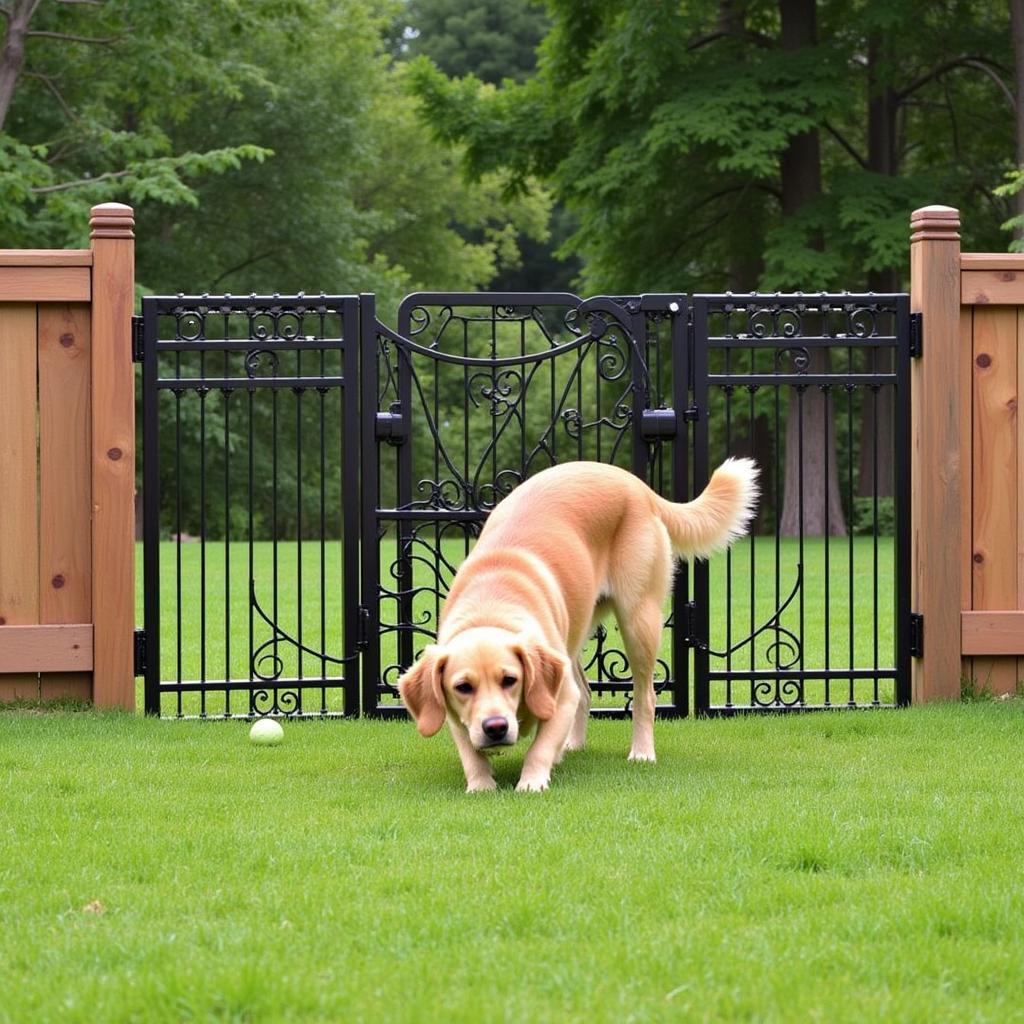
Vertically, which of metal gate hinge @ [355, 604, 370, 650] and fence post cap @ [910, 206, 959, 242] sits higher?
fence post cap @ [910, 206, 959, 242]

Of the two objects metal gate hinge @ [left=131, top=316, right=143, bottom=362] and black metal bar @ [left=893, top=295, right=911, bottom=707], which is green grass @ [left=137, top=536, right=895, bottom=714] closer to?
black metal bar @ [left=893, top=295, right=911, bottom=707]

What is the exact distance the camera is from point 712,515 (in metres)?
7.04

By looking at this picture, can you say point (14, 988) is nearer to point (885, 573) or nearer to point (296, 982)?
point (296, 982)

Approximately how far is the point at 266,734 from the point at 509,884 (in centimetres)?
286

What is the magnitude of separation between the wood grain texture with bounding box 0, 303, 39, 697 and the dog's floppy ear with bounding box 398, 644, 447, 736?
8.47ft

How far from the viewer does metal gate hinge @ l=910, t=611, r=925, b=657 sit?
803cm

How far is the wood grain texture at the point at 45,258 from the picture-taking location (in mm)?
7457

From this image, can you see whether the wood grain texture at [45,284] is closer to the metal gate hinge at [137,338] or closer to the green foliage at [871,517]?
the metal gate hinge at [137,338]

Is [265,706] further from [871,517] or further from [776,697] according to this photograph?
[871,517]

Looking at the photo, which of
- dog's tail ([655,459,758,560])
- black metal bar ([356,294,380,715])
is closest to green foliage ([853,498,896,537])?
black metal bar ([356,294,380,715])

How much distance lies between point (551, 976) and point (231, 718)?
4.53 metres

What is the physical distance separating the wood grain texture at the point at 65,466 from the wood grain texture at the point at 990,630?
433cm

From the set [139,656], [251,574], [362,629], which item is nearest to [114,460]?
[251,574]

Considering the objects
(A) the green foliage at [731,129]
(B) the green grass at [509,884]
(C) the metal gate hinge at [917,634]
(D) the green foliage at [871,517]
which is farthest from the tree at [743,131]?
(B) the green grass at [509,884]
